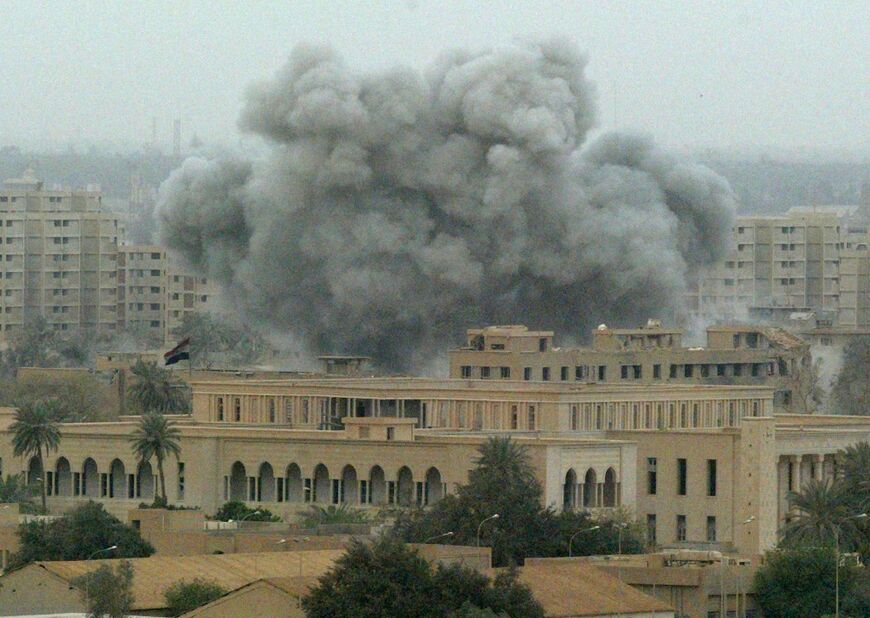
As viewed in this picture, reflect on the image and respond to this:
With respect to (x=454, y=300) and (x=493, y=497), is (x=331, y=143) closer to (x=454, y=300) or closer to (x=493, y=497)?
(x=454, y=300)

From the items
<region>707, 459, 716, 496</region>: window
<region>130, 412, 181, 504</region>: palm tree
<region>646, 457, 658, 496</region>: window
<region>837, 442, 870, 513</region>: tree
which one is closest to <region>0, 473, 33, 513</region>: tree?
<region>130, 412, 181, 504</region>: palm tree

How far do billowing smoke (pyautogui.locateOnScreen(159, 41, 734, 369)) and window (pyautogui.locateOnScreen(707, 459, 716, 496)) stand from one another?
30.3m

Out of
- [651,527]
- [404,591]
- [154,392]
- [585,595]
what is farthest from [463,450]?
[404,591]

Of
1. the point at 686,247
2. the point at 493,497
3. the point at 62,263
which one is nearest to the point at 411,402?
the point at 493,497

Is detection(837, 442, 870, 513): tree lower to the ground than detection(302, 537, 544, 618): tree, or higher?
higher

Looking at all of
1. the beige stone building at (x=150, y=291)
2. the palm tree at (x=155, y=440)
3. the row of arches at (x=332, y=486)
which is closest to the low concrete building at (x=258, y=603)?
the row of arches at (x=332, y=486)

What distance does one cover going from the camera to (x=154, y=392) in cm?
10581

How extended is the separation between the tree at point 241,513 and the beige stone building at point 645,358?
58.5 feet

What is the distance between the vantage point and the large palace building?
8244 cm

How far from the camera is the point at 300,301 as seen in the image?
118m

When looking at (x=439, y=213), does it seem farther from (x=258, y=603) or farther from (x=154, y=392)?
(x=258, y=603)

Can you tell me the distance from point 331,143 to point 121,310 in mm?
52586

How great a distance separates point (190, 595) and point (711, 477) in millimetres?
26340

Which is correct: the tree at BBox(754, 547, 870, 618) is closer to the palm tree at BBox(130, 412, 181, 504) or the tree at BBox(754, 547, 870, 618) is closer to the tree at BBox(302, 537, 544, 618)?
the tree at BBox(302, 537, 544, 618)
